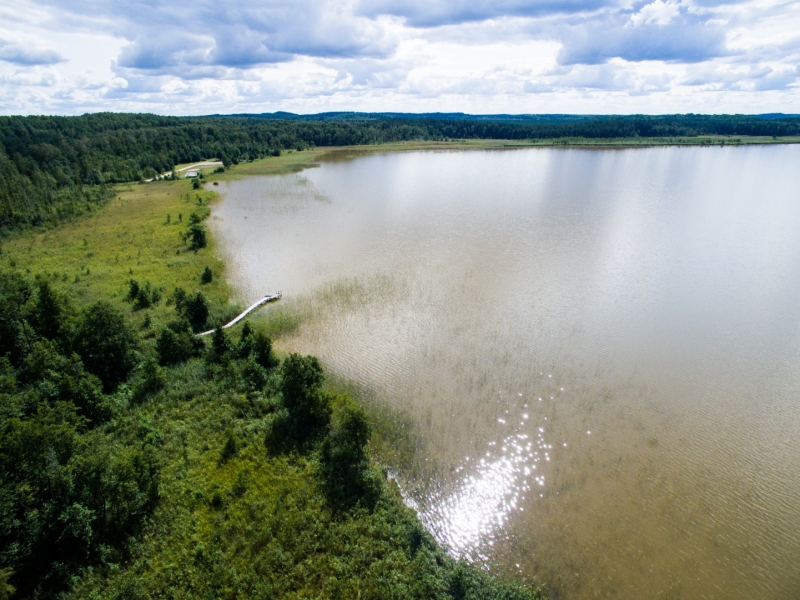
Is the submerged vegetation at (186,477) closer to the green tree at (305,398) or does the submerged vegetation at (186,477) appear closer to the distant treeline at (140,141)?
the green tree at (305,398)

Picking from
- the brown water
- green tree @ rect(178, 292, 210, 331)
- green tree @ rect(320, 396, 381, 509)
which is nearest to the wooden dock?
green tree @ rect(178, 292, 210, 331)

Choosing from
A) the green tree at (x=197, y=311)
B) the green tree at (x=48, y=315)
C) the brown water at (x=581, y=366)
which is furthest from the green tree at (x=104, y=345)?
the brown water at (x=581, y=366)

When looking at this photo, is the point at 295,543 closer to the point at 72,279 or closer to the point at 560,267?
the point at 560,267

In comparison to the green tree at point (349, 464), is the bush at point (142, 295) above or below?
below

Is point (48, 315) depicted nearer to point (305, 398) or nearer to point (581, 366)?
point (305, 398)

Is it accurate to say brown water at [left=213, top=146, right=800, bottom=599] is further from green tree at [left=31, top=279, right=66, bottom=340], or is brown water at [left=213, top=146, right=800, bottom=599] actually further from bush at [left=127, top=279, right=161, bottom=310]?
green tree at [left=31, top=279, right=66, bottom=340]

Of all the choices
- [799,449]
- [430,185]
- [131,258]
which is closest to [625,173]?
[430,185]

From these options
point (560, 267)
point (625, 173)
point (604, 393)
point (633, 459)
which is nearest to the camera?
point (633, 459)
